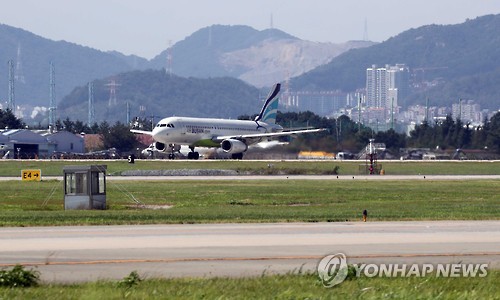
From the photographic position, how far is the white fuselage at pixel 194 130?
350ft

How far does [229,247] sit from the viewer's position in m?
28.4

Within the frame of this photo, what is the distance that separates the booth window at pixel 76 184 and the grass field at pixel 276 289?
26.2 meters

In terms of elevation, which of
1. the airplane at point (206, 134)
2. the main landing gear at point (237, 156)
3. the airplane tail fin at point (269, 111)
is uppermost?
the airplane tail fin at point (269, 111)

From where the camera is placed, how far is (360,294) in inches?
780

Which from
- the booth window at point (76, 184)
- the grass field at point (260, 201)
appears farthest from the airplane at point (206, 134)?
the booth window at point (76, 184)

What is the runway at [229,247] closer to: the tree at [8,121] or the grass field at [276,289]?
the grass field at [276,289]

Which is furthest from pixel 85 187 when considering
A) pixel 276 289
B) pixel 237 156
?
pixel 237 156

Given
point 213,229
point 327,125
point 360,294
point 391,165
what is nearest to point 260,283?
point 360,294

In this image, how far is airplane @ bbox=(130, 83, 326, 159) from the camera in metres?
107

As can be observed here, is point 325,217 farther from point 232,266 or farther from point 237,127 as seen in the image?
point 237,127

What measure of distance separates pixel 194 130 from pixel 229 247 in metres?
80.3

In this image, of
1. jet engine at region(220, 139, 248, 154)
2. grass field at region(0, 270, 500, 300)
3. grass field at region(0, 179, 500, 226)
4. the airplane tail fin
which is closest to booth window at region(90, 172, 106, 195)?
grass field at region(0, 179, 500, 226)

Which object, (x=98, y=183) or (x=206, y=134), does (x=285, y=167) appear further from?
(x=98, y=183)

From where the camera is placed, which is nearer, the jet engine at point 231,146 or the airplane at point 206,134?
the airplane at point 206,134
